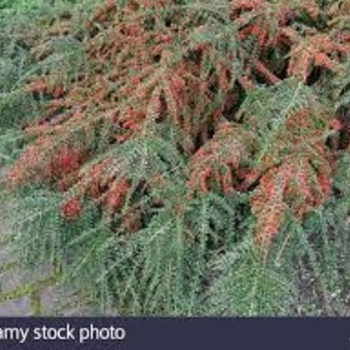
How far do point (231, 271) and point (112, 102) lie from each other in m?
0.78

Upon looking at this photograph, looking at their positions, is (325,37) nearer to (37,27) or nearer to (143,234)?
(143,234)

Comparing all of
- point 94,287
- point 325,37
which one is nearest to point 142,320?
point 94,287

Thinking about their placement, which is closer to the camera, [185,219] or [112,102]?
[185,219]

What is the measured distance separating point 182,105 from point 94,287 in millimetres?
643

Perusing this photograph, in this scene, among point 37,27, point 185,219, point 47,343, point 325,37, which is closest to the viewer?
point 47,343

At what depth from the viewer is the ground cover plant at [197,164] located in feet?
8.43

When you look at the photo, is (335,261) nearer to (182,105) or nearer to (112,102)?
(182,105)

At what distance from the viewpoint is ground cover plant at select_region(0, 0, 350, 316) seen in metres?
2.57

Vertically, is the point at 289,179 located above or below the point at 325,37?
below

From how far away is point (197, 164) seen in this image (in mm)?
2689

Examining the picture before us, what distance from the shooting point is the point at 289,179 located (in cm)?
256

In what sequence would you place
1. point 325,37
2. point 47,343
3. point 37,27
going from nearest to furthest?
1. point 47,343
2. point 325,37
3. point 37,27

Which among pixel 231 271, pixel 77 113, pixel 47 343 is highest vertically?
pixel 77 113

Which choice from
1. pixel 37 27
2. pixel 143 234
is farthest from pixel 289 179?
pixel 37 27
